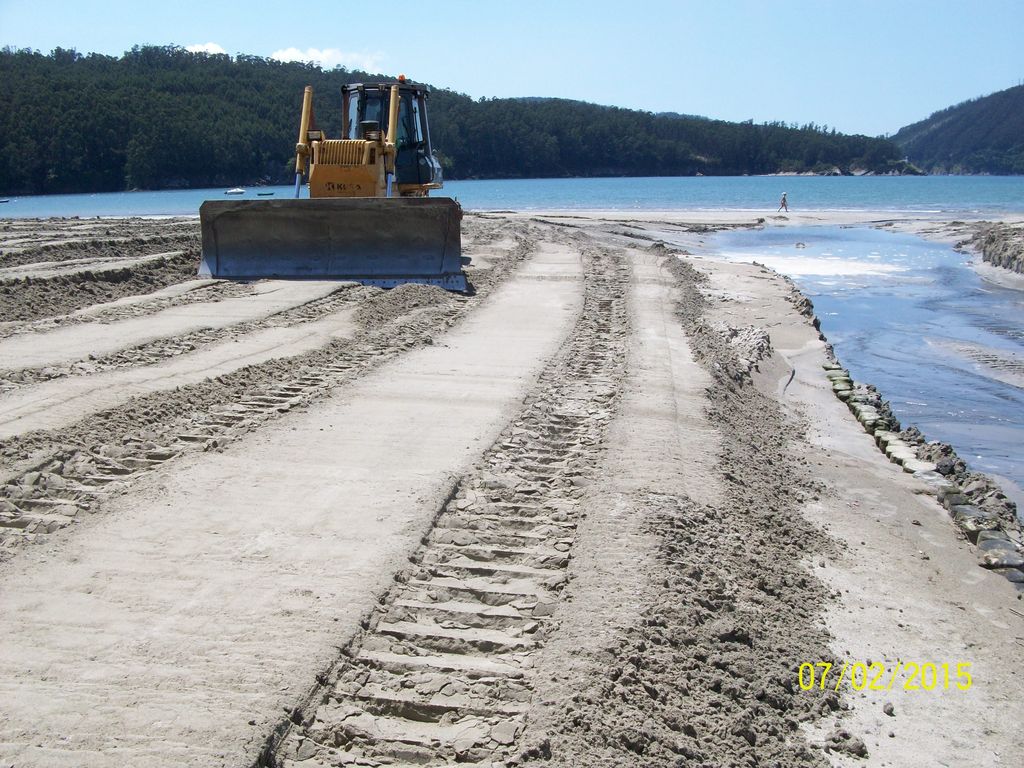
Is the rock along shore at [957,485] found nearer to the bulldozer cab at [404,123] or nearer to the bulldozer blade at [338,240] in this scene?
the bulldozer blade at [338,240]

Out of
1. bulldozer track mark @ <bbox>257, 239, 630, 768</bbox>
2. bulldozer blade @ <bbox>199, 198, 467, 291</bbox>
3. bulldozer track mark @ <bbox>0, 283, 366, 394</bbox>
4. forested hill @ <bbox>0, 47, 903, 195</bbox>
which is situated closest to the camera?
bulldozer track mark @ <bbox>257, 239, 630, 768</bbox>

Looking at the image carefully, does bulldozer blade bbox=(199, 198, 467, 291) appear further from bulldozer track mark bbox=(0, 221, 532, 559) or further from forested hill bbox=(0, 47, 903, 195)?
forested hill bbox=(0, 47, 903, 195)

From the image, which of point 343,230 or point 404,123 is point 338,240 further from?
point 404,123

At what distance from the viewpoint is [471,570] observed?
4.47 m

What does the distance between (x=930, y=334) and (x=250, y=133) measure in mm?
74022

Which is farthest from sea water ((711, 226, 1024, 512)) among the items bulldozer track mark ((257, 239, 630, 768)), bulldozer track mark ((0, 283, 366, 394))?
bulldozer track mark ((0, 283, 366, 394))

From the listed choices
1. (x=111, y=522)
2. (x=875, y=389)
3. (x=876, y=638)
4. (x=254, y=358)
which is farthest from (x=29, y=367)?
(x=875, y=389)

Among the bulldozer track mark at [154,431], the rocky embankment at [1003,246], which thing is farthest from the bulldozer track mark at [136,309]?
the rocky embankment at [1003,246]

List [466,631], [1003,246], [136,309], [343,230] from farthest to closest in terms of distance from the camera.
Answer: [1003,246]
[343,230]
[136,309]
[466,631]

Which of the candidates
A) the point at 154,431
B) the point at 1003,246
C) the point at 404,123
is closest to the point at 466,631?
the point at 154,431

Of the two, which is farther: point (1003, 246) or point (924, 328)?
point (1003, 246)

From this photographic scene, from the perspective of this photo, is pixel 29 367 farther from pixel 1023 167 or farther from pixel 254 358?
pixel 1023 167

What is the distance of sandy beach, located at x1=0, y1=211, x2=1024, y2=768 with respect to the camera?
332 cm
